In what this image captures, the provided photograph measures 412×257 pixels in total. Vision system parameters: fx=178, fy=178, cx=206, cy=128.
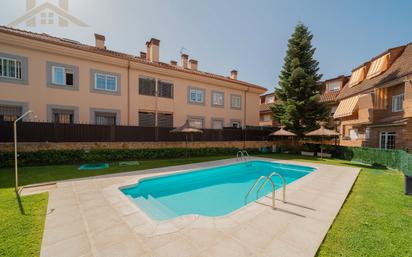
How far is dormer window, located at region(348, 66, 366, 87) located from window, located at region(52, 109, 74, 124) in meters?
29.8

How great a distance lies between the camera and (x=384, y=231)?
420 centimetres

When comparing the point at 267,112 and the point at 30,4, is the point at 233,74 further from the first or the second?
the point at 30,4

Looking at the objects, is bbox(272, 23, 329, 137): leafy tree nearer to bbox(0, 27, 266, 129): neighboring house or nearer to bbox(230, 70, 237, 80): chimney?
bbox(0, 27, 266, 129): neighboring house

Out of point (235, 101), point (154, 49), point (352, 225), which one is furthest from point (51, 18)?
point (352, 225)

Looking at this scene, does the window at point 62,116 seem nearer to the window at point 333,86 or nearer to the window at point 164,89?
the window at point 164,89

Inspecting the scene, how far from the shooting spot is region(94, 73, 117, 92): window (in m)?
15.5

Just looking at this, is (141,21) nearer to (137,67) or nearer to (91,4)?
(91,4)

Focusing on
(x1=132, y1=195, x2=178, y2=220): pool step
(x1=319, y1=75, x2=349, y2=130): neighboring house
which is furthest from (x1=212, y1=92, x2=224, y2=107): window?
(x1=132, y1=195, x2=178, y2=220): pool step

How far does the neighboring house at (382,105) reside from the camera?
13.9m

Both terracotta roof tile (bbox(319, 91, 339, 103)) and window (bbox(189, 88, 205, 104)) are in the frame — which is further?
terracotta roof tile (bbox(319, 91, 339, 103))

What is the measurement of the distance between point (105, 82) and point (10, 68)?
596 centimetres

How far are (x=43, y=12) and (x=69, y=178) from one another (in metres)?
14.5

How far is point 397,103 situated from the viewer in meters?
15.6

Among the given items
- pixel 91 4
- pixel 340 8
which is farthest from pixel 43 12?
pixel 340 8
